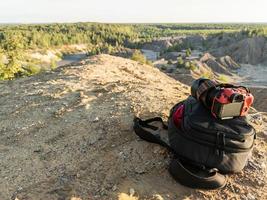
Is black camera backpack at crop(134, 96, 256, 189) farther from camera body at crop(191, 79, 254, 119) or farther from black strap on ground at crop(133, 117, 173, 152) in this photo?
black strap on ground at crop(133, 117, 173, 152)

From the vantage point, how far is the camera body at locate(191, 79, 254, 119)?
19.2 ft

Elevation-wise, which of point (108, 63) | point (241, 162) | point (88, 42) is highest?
point (241, 162)

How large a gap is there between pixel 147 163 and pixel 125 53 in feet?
280

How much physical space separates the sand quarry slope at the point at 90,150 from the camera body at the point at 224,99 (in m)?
1.22

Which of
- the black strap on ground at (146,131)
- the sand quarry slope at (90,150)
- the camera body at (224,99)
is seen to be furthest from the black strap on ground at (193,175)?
the camera body at (224,99)

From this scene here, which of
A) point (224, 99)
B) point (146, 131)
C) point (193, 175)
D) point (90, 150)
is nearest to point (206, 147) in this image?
point (193, 175)

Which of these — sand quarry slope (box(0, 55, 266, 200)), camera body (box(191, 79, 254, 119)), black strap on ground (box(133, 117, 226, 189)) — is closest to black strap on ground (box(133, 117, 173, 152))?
sand quarry slope (box(0, 55, 266, 200))

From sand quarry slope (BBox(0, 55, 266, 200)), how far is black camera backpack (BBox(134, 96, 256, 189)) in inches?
10.3

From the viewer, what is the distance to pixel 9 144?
26.5ft

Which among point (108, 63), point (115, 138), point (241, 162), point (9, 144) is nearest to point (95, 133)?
point (115, 138)

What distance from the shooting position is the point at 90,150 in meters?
7.31

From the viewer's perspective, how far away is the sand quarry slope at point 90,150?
6.15 meters

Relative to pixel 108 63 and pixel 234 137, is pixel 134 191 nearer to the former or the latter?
pixel 234 137

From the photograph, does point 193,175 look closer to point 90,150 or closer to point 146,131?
point 146,131
